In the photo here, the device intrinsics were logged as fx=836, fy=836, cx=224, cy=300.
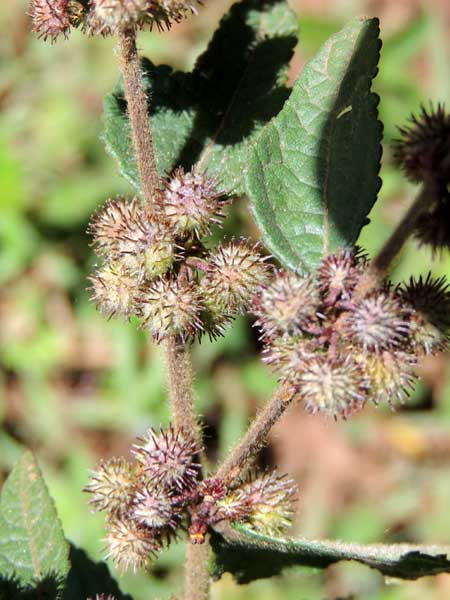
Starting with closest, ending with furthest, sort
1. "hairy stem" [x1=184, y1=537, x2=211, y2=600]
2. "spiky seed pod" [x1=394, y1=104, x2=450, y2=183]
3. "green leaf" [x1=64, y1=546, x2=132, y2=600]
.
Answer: "spiky seed pod" [x1=394, y1=104, x2=450, y2=183] → "hairy stem" [x1=184, y1=537, x2=211, y2=600] → "green leaf" [x1=64, y1=546, x2=132, y2=600]

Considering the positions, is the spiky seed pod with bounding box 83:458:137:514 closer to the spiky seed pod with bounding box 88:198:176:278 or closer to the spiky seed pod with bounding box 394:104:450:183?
the spiky seed pod with bounding box 88:198:176:278

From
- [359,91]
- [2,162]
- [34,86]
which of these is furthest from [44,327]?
[359,91]

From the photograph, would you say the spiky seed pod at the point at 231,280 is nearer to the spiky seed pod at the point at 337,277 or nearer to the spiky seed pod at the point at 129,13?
the spiky seed pod at the point at 337,277

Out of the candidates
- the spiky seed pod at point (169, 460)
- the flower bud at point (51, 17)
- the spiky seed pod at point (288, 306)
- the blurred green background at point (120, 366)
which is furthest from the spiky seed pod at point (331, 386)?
the blurred green background at point (120, 366)

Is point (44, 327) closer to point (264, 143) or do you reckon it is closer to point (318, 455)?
point (318, 455)

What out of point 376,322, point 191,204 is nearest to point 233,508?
point 376,322

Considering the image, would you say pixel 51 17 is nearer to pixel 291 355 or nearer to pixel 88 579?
pixel 291 355

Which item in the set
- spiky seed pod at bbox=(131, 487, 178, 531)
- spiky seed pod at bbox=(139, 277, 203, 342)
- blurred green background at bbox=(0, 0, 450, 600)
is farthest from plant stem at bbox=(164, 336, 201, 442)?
blurred green background at bbox=(0, 0, 450, 600)
